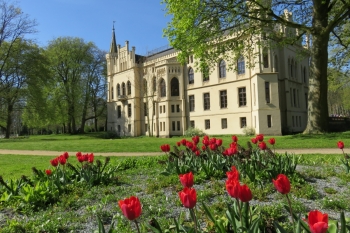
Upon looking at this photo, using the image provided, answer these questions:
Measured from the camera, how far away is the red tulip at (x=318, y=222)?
1.55 metres

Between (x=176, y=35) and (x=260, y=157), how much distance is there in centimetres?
1447

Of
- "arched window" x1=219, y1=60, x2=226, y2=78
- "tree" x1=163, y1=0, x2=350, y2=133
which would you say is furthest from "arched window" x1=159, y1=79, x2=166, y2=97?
"tree" x1=163, y1=0, x2=350, y2=133

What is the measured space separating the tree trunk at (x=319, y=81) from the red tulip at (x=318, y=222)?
19.4m

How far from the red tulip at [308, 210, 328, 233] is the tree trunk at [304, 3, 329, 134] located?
63.6ft

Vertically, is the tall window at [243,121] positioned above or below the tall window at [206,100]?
below

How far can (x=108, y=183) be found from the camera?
20.4ft

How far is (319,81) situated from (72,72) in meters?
42.4

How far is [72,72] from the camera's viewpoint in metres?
51.4

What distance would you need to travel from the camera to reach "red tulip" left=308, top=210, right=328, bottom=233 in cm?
155

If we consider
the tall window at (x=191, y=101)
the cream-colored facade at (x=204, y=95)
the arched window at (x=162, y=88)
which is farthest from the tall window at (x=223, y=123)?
the arched window at (x=162, y=88)

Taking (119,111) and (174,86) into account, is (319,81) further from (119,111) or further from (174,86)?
(119,111)

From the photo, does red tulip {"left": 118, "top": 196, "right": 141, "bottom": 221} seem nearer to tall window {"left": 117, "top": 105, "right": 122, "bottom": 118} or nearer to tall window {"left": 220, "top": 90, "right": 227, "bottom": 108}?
tall window {"left": 220, "top": 90, "right": 227, "bottom": 108}

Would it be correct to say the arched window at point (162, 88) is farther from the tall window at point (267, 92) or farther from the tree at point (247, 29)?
the tree at point (247, 29)

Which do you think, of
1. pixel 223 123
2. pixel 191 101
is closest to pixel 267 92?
pixel 223 123
